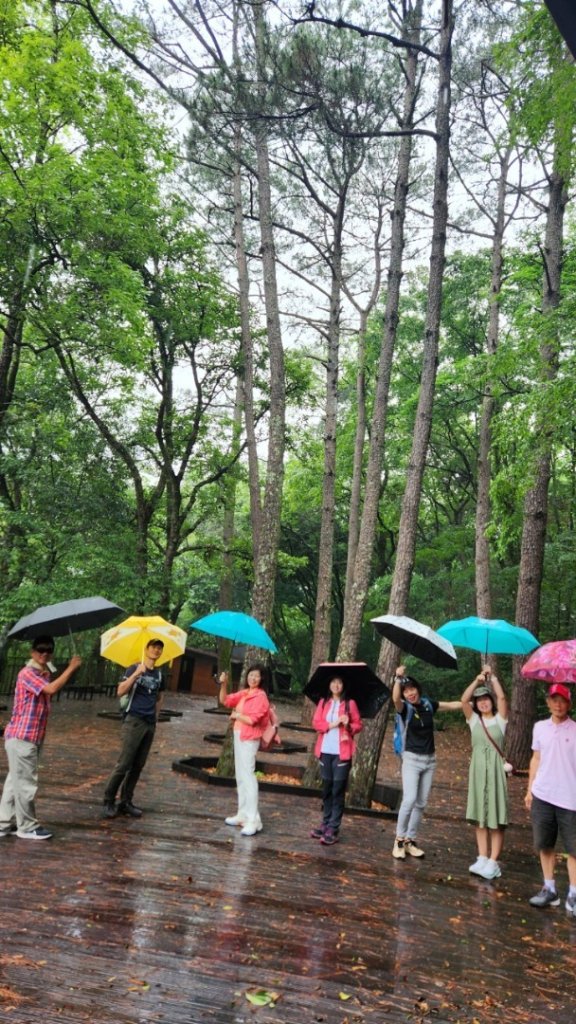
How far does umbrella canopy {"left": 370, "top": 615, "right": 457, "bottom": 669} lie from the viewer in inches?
253

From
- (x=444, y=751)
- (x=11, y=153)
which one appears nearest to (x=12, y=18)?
(x=11, y=153)

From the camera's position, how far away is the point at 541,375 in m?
11.6

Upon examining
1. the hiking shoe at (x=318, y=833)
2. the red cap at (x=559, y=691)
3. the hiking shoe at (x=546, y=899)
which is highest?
the red cap at (x=559, y=691)

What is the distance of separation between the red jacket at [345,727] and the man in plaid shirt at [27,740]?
94.0 inches

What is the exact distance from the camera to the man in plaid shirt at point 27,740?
5.82 meters

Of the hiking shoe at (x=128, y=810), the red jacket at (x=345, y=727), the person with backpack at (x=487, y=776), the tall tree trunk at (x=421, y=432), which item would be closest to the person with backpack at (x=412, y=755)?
the person with backpack at (x=487, y=776)

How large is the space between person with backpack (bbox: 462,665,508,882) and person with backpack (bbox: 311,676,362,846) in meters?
1.17

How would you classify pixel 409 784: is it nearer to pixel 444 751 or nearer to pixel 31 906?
pixel 31 906

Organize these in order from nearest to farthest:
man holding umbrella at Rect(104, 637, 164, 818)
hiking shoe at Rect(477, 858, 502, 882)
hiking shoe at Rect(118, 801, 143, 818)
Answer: hiking shoe at Rect(477, 858, 502, 882), man holding umbrella at Rect(104, 637, 164, 818), hiking shoe at Rect(118, 801, 143, 818)

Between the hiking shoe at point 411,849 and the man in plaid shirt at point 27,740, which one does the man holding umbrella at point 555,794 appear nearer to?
the hiking shoe at point 411,849

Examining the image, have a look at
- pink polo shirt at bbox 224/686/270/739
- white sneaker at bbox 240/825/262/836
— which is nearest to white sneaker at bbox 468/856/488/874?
white sneaker at bbox 240/825/262/836

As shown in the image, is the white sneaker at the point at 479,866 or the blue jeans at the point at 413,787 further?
the blue jeans at the point at 413,787

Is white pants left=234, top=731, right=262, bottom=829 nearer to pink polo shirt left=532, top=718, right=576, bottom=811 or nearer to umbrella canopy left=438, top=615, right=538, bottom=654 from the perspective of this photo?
umbrella canopy left=438, top=615, right=538, bottom=654

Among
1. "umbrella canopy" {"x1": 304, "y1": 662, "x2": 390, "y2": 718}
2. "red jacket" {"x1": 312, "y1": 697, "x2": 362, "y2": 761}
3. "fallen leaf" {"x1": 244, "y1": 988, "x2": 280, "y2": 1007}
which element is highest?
"umbrella canopy" {"x1": 304, "y1": 662, "x2": 390, "y2": 718}
